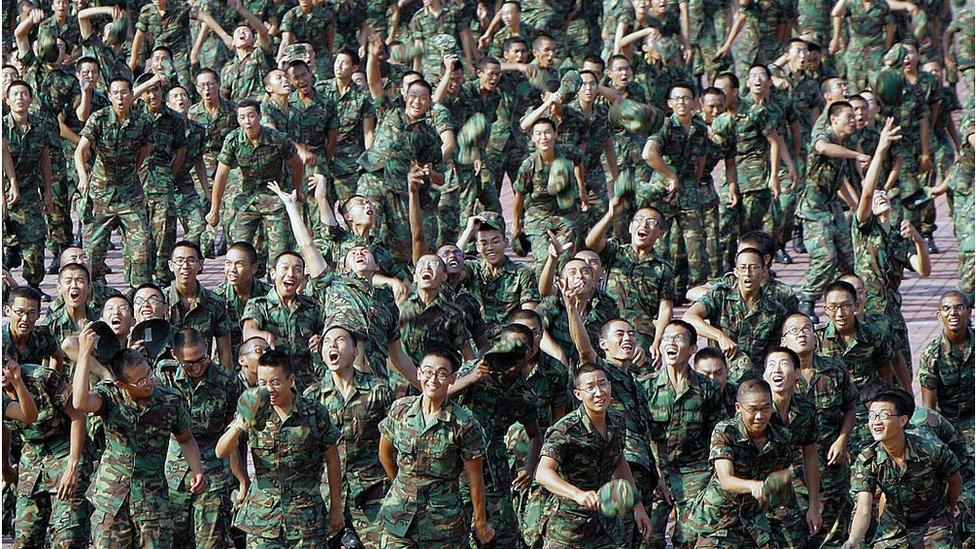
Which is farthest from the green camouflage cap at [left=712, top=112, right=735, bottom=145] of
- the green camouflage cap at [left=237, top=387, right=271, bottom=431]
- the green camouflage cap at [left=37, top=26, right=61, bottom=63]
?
the green camouflage cap at [left=237, top=387, right=271, bottom=431]

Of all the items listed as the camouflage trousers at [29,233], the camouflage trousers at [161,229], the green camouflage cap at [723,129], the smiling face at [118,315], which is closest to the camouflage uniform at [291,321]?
the smiling face at [118,315]

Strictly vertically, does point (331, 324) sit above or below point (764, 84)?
above

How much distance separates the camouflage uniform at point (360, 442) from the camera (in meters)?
11.4

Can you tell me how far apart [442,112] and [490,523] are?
6404 mm

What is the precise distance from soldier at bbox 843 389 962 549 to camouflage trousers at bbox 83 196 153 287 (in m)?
6.63

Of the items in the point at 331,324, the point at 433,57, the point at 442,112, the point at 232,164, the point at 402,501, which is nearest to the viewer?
the point at 402,501

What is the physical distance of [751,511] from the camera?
11125 mm

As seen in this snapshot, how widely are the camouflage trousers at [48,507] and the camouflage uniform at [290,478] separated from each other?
87cm

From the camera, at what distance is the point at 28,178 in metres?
16.6

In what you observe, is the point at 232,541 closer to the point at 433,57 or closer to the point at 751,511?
the point at 751,511

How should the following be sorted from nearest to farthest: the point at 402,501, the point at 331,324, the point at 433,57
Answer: the point at 402,501 → the point at 331,324 → the point at 433,57

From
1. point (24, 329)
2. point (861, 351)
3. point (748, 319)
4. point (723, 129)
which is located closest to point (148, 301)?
point (24, 329)

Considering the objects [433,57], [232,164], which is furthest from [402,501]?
[433,57]

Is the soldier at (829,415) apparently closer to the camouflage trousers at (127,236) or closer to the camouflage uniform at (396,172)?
the camouflage uniform at (396,172)
